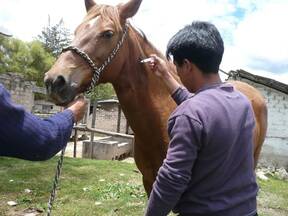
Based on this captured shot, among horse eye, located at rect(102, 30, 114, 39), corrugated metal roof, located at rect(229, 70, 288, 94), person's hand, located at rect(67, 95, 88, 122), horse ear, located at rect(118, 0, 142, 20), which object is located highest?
horse ear, located at rect(118, 0, 142, 20)

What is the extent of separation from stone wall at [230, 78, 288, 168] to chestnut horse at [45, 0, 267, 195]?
35.1ft

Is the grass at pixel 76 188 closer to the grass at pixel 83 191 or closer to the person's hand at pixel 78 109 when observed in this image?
the grass at pixel 83 191

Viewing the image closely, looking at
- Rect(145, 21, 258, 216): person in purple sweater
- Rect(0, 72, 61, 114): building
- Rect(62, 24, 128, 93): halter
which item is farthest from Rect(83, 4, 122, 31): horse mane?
Rect(0, 72, 61, 114): building

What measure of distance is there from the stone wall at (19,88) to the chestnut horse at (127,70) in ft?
44.2

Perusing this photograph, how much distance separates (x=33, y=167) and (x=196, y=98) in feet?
24.2

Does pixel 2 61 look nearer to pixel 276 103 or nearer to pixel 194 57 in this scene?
pixel 276 103

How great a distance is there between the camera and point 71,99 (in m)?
2.85

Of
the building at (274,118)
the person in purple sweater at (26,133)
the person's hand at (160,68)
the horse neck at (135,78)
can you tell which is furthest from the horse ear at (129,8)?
the building at (274,118)

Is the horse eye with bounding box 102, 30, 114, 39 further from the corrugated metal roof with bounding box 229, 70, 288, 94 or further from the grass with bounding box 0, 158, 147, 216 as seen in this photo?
the corrugated metal roof with bounding box 229, 70, 288, 94

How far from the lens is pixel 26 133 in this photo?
162 cm

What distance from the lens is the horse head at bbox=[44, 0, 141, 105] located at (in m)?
2.79

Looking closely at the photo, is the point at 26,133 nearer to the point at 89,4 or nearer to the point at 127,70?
the point at 127,70

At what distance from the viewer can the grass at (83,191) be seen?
613cm

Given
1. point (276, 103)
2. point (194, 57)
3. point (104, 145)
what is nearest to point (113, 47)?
point (194, 57)
